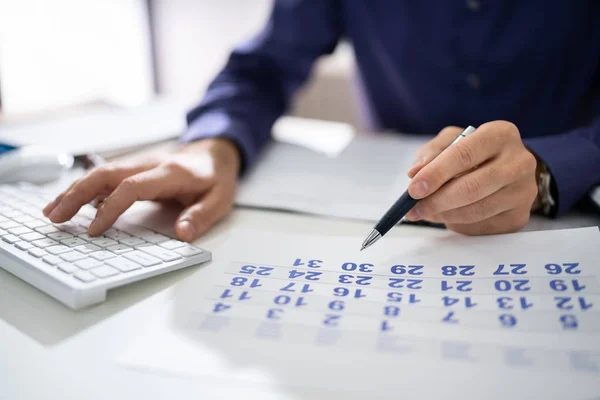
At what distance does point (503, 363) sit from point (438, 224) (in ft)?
0.79

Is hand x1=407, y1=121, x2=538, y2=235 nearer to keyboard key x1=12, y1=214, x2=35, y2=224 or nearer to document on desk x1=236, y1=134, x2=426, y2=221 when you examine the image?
document on desk x1=236, y1=134, x2=426, y2=221

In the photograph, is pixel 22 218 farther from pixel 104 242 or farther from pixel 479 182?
pixel 479 182

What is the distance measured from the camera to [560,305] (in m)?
0.39

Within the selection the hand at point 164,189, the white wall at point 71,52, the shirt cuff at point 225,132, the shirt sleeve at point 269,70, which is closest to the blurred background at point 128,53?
the white wall at point 71,52

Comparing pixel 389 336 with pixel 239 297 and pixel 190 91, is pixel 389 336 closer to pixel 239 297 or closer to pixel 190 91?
pixel 239 297

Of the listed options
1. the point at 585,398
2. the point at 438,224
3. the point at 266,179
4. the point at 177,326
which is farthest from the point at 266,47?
the point at 585,398

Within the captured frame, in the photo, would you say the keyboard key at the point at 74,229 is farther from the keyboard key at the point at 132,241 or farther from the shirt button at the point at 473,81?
the shirt button at the point at 473,81

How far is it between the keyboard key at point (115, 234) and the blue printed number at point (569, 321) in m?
0.39

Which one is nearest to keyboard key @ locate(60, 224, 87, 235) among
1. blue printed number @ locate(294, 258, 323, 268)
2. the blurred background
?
blue printed number @ locate(294, 258, 323, 268)

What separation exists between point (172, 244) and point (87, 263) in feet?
0.28

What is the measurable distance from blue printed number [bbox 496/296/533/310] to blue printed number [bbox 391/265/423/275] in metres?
0.07

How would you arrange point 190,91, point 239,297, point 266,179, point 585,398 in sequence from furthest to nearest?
point 190,91, point 266,179, point 239,297, point 585,398

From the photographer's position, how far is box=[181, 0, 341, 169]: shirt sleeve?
0.85 meters

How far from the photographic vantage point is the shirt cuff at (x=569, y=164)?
0.59m
